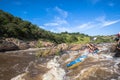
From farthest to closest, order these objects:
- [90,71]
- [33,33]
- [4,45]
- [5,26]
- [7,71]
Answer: [33,33], [5,26], [4,45], [7,71], [90,71]

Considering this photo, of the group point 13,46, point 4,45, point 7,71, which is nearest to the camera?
point 7,71

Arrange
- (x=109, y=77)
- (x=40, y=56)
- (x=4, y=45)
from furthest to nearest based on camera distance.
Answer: (x=4, y=45) → (x=40, y=56) → (x=109, y=77)

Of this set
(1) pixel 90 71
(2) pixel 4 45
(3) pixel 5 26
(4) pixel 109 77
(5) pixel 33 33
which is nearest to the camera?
(4) pixel 109 77

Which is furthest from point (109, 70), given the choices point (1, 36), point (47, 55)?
point (1, 36)

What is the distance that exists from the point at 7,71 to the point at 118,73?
8514mm

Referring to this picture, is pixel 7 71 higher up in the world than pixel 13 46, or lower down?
lower down

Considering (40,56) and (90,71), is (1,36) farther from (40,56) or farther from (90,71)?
(90,71)

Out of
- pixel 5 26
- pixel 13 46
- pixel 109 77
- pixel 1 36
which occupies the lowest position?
pixel 109 77

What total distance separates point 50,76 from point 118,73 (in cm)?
445

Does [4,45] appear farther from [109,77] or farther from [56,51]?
[109,77]

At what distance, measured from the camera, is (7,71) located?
476 inches

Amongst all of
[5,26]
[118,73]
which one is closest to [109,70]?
[118,73]

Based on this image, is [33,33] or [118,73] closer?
[118,73]

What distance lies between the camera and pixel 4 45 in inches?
1141
